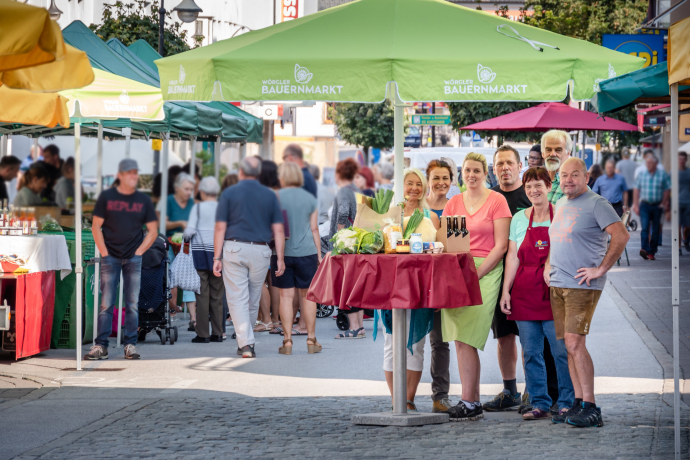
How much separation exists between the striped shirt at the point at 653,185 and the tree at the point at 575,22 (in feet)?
16.9

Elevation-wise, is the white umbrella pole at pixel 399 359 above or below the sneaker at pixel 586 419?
above

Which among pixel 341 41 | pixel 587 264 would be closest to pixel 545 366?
pixel 587 264

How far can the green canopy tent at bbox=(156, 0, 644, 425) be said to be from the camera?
21.9ft

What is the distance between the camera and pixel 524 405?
7355 mm

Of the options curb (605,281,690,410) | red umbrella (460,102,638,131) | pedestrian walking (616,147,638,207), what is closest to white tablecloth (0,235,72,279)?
curb (605,281,690,410)

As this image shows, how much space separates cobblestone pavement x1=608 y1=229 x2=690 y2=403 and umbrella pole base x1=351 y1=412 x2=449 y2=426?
2.30 m

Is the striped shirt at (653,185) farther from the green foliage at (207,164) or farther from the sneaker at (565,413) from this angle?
the sneaker at (565,413)

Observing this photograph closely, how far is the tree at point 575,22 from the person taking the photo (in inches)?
1068

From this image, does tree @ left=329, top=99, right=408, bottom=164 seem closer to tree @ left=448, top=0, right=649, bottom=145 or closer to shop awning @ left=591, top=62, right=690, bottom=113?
tree @ left=448, top=0, right=649, bottom=145

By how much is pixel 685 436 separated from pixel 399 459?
6.54ft

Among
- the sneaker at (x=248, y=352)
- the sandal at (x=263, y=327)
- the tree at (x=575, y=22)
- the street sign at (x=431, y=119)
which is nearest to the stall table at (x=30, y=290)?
the sneaker at (x=248, y=352)

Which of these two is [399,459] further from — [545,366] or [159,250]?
[159,250]

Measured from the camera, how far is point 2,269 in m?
9.52

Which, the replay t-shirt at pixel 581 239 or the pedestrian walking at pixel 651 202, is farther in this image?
the pedestrian walking at pixel 651 202
